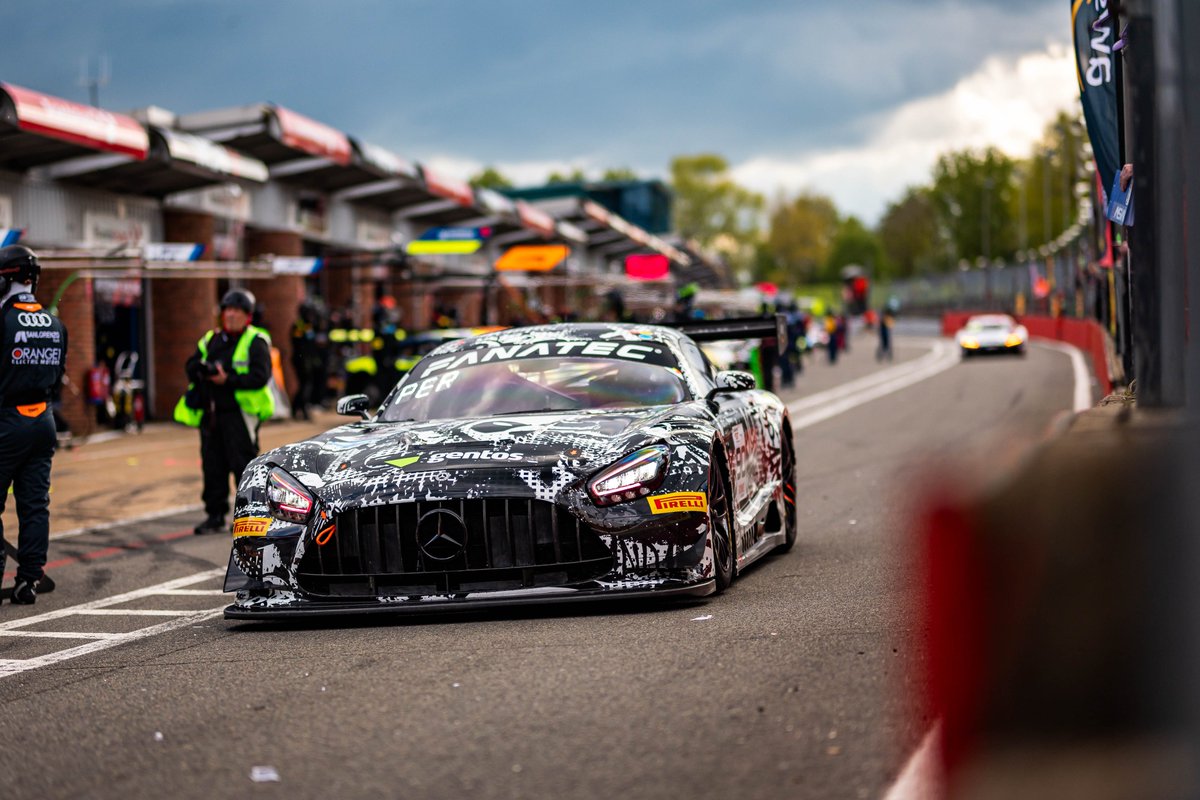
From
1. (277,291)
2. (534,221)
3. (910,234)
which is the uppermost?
(910,234)

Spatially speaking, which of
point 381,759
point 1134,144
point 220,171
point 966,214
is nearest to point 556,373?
point 1134,144

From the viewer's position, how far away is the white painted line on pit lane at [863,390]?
2670cm

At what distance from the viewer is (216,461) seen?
1255cm

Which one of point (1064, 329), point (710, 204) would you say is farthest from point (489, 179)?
point (1064, 329)

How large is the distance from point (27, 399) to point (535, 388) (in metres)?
2.79

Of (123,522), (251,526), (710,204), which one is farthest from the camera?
(710,204)

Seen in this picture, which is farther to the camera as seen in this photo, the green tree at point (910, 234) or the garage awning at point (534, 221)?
the green tree at point (910, 234)

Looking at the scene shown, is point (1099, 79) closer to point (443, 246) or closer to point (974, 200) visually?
point (443, 246)

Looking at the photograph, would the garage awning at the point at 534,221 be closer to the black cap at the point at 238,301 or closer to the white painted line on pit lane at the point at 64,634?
the black cap at the point at 238,301

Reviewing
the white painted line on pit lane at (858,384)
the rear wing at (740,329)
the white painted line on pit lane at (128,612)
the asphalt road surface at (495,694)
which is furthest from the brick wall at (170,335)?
the white painted line on pit lane at (128,612)

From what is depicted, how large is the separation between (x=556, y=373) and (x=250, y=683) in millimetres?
3087

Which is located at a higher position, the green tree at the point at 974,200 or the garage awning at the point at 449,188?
the green tree at the point at 974,200

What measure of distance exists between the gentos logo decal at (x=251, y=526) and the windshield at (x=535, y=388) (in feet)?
4.17

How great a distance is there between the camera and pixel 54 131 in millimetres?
19688
